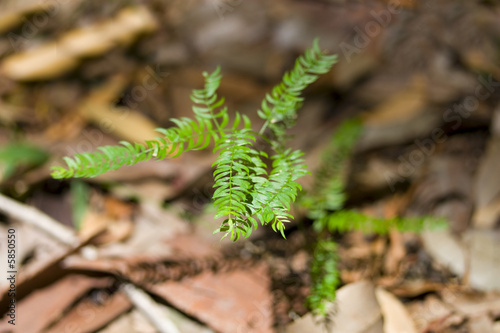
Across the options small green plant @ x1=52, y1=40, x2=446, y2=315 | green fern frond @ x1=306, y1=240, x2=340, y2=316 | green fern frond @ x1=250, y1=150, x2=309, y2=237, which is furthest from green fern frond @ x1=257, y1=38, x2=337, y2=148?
green fern frond @ x1=306, y1=240, x2=340, y2=316

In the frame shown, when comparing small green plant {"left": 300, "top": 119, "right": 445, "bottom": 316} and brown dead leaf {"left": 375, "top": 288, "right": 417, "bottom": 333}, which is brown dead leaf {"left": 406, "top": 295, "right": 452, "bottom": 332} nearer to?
brown dead leaf {"left": 375, "top": 288, "right": 417, "bottom": 333}

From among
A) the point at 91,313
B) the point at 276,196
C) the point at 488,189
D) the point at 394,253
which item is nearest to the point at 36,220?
the point at 91,313

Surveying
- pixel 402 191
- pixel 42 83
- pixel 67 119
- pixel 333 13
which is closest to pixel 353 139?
pixel 402 191

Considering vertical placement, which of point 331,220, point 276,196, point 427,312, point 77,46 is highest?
point 77,46

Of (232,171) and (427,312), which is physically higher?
(232,171)

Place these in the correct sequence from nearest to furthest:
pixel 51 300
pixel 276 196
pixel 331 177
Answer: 1. pixel 276 196
2. pixel 51 300
3. pixel 331 177

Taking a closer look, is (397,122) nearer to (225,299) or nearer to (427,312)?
(427,312)
